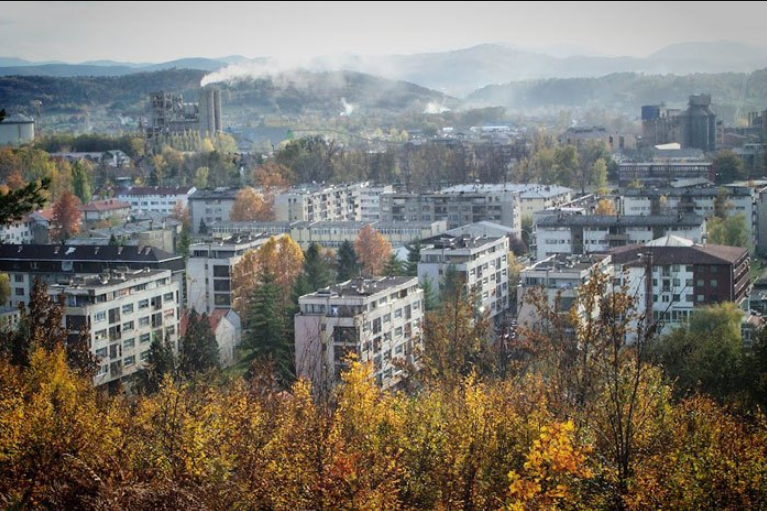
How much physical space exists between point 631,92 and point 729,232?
28964 mm

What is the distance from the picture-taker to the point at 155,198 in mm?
18469

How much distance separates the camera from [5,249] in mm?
10773

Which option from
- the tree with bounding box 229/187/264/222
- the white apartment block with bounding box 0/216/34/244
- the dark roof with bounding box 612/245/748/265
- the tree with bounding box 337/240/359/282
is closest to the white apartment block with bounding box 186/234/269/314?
the tree with bounding box 337/240/359/282

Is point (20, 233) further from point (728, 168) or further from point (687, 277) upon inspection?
point (728, 168)

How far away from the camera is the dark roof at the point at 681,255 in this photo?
31.3 feet

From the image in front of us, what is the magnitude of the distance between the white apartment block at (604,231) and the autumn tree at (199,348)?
440 cm

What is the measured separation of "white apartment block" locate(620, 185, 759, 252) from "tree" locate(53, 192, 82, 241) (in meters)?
6.92

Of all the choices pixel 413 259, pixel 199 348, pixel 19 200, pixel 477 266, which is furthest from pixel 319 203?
pixel 19 200

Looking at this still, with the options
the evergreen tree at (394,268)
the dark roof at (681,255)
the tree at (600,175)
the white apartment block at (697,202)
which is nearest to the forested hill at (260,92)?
the tree at (600,175)

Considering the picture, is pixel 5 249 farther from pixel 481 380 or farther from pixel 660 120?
pixel 660 120

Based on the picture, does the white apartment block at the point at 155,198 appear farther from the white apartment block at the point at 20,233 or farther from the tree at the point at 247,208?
the white apartment block at the point at 20,233

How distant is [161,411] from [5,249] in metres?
6.56

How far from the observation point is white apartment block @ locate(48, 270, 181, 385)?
8078mm

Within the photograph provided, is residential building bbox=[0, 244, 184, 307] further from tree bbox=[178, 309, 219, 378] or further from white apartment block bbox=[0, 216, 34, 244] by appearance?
white apartment block bbox=[0, 216, 34, 244]
